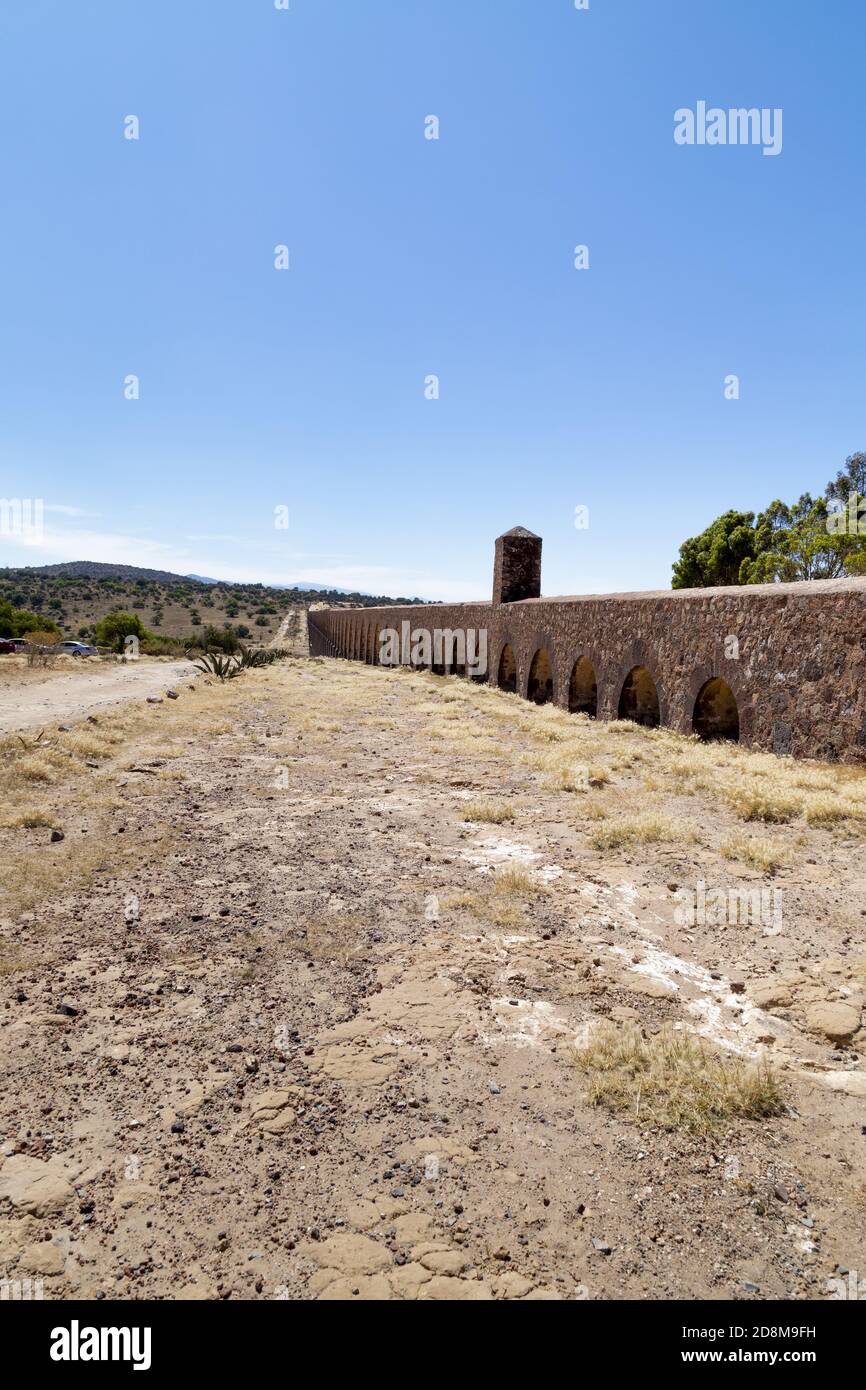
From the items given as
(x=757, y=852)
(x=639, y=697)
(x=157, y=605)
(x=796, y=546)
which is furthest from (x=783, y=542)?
(x=157, y=605)

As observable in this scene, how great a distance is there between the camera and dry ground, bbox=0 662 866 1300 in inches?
96.6

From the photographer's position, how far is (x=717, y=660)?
11852mm

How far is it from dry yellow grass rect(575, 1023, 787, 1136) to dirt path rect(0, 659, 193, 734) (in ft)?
38.7

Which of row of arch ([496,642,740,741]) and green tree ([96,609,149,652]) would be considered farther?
green tree ([96,609,149,652])

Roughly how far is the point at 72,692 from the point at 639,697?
49.9ft

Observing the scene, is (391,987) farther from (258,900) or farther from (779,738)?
(779,738)

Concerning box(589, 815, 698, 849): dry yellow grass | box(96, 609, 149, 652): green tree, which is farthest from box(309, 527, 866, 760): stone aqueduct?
box(96, 609, 149, 652): green tree

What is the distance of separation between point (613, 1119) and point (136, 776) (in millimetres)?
7834

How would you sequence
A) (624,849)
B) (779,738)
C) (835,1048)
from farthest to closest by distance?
1. (779,738)
2. (624,849)
3. (835,1048)

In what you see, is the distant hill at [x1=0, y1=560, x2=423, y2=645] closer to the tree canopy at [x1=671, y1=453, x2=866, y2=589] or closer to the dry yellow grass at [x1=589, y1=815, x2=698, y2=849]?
the tree canopy at [x1=671, y1=453, x2=866, y2=589]

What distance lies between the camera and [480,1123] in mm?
3076

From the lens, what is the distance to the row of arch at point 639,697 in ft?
40.9
